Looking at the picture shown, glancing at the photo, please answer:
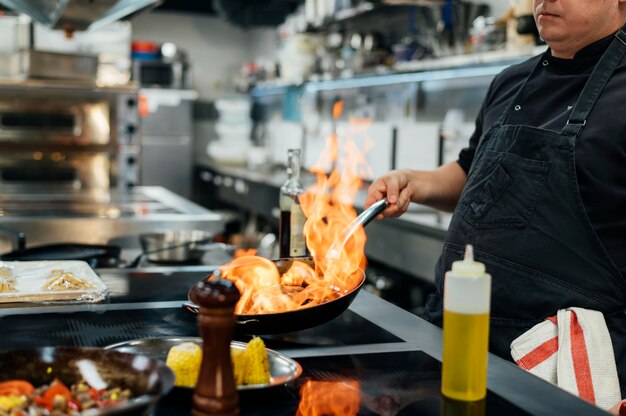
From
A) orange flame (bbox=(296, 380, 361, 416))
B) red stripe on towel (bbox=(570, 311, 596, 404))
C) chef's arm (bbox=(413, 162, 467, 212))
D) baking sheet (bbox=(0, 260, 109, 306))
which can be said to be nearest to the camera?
orange flame (bbox=(296, 380, 361, 416))

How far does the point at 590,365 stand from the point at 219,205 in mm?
7448

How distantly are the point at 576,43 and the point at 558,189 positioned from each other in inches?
15.1

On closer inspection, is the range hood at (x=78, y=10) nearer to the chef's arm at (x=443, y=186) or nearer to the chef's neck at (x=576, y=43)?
the chef's arm at (x=443, y=186)

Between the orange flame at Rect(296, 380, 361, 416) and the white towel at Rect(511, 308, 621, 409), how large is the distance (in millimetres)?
601

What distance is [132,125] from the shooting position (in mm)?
5441

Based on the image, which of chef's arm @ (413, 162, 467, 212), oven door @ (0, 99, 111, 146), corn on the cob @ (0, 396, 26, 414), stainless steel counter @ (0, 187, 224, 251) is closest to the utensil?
chef's arm @ (413, 162, 467, 212)

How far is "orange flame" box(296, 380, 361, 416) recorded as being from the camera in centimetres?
107

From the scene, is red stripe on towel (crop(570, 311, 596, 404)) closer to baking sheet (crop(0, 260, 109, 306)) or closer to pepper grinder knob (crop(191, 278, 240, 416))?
pepper grinder knob (crop(191, 278, 240, 416))

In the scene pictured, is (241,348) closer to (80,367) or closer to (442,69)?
(80,367)

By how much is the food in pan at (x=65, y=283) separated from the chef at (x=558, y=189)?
0.80 meters

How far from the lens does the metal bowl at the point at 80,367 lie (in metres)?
0.99

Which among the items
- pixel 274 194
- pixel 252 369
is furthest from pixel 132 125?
pixel 252 369

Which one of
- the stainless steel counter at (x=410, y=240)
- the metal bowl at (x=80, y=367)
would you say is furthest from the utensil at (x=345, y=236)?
the stainless steel counter at (x=410, y=240)

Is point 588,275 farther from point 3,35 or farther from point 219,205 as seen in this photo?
point 219,205
